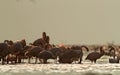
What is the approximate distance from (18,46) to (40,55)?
71.4 inches

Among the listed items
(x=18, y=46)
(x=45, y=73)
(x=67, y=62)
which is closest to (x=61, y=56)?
(x=67, y=62)

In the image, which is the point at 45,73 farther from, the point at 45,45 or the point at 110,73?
the point at 45,45

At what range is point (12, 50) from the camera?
94.7 ft

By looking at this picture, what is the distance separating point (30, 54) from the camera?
29.1 meters

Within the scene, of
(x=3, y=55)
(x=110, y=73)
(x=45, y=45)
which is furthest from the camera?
(x=45, y=45)

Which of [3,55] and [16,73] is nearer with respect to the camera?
[16,73]

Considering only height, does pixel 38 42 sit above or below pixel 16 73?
above

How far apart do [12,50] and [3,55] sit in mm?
1020

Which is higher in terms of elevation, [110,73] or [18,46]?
[18,46]

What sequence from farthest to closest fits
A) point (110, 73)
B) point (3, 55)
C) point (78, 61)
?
1. point (78, 61)
2. point (3, 55)
3. point (110, 73)

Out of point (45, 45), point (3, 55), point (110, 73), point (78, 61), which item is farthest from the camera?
point (45, 45)

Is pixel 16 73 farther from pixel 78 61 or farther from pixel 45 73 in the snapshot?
pixel 78 61

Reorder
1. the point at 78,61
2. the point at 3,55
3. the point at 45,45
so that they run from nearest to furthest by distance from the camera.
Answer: the point at 3,55 → the point at 78,61 → the point at 45,45

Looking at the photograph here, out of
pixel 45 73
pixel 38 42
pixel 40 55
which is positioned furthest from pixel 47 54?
pixel 45 73
